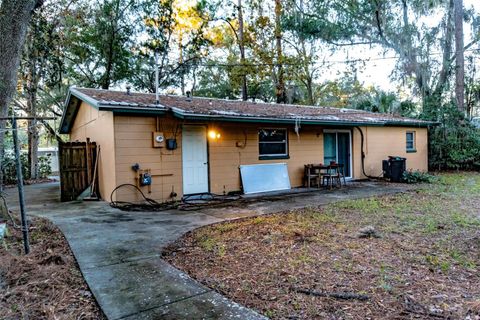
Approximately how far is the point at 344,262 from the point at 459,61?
1463 centimetres

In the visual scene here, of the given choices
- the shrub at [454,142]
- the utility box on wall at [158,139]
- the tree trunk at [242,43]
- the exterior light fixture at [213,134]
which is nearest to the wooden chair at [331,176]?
the exterior light fixture at [213,134]

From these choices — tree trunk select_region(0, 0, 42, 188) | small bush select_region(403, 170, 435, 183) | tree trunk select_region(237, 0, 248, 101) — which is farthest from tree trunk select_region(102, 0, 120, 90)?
small bush select_region(403, 170, 435, 183)

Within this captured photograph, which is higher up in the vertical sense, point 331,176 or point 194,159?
point 194,159

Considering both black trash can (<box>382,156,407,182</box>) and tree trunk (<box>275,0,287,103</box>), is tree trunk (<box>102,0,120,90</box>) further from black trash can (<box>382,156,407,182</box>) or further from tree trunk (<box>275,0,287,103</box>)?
black trash can (<box>382,156,407,182</box>)

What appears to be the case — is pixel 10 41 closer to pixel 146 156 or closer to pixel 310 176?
pixel 146 156

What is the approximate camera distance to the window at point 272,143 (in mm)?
9656

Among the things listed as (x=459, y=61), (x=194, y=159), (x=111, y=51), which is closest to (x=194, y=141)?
(x=194, y=159)

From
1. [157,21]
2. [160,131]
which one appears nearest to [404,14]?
[157,21]

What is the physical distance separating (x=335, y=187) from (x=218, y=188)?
3748 millimetres

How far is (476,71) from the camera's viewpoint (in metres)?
14.5

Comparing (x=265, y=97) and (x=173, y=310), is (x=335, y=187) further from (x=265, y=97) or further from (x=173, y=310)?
(x=265, y=97)

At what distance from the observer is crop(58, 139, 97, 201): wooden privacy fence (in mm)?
8172

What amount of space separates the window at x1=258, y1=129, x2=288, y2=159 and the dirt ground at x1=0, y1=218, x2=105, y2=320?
635 cm

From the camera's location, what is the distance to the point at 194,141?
8367 mm
